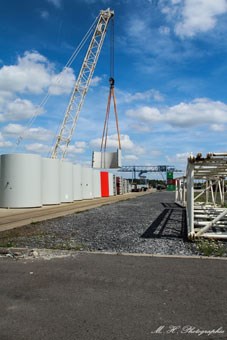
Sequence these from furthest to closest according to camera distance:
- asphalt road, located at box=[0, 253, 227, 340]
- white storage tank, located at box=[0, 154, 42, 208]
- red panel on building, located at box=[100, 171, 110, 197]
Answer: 1. red panel on building, located at box=[100, 171, 110, 197]
2. white storage tank, located at box=[0, 154, 42, 208]
3. asphalt road, located at box=[0, 253, 227, 340]

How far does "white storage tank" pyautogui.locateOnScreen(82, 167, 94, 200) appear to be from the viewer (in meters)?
36.3

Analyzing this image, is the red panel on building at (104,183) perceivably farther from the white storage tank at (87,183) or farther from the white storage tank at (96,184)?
the white storage tank at (87,183)

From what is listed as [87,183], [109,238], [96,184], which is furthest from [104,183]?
[109,238]

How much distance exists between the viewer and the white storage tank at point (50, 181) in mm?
25594

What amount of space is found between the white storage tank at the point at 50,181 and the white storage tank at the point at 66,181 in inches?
60.5

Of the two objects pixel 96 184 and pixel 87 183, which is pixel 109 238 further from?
pixel 96 184

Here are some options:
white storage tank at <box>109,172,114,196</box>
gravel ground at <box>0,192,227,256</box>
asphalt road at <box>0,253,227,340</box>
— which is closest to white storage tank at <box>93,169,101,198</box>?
white storage tank at <box>109,172,114,196</box>

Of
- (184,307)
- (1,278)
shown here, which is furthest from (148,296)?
(1,278)

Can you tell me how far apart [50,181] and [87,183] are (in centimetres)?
1173

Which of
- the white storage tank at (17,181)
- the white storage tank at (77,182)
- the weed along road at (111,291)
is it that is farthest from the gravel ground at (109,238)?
the white storage tank at (77,182)

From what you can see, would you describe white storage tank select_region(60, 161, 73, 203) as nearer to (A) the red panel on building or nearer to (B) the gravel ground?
(A) the red panel on building

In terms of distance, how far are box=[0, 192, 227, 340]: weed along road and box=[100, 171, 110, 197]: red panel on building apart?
37.0 meters

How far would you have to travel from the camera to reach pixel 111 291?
17.0 feet

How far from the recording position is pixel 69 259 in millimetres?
7395
